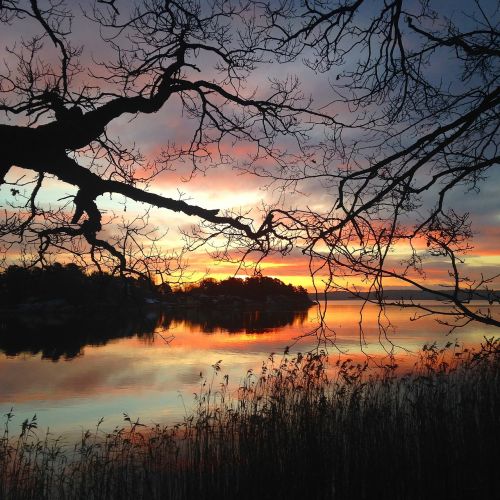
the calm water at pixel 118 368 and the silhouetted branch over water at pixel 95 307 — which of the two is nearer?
the silhouetted branch over water at pixel 95 307

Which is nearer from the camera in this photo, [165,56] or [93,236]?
[165,56]

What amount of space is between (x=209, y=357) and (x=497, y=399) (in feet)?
66.1

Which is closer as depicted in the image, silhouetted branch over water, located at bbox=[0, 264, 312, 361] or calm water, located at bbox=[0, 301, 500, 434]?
silhouetted branch over water, located at bbox=[0, 264, 312, 361]

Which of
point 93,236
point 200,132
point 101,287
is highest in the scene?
point 200,132

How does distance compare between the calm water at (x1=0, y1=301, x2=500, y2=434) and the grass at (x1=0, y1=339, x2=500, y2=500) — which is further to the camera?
the calm water at (x1=0, y1=301, x2=500, y2=434)

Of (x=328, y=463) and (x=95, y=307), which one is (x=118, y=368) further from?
(x=328, y=463)

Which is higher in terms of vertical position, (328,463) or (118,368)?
(328,463)

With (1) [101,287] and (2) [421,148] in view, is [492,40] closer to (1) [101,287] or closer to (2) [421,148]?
(2) [421,148]

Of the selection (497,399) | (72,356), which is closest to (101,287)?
(497,399)

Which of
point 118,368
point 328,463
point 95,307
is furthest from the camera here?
point 118,368

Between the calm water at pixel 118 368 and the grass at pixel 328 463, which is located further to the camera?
the calm water at pixel 118 368

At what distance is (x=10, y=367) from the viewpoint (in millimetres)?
23172

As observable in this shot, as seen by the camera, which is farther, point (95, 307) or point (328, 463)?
point (95, 307)

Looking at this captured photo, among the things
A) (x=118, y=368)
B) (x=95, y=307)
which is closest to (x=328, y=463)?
(x=95, y=307)
